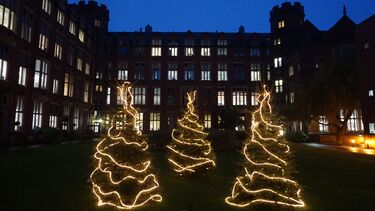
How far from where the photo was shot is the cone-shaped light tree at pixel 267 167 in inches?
265

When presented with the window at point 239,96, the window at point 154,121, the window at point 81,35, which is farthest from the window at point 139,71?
the window at point 239,96

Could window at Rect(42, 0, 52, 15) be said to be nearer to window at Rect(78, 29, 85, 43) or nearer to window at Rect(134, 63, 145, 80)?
window at Rect(78, 29, 85, 43)

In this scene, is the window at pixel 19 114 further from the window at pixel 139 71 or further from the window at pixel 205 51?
the window at pixel 205 51

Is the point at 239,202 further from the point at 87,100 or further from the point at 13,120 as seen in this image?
the point at 87,100

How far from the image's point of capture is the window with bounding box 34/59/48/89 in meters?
29.0

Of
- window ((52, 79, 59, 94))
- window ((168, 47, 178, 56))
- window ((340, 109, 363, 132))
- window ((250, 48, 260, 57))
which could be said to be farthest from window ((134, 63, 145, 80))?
window ((340, 109, 363, 132))

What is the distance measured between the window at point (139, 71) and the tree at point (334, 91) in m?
32.5

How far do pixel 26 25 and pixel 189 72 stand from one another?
33.1 m

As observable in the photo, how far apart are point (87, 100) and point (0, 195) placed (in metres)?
37.6

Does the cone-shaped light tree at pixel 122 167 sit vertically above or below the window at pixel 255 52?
below

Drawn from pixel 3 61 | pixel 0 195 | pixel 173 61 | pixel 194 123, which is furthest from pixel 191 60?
pixel 0 195

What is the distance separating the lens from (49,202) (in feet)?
24.2

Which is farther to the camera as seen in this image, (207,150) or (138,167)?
(207,150)

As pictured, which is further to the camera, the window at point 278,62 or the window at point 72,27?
the window at point 278,62
